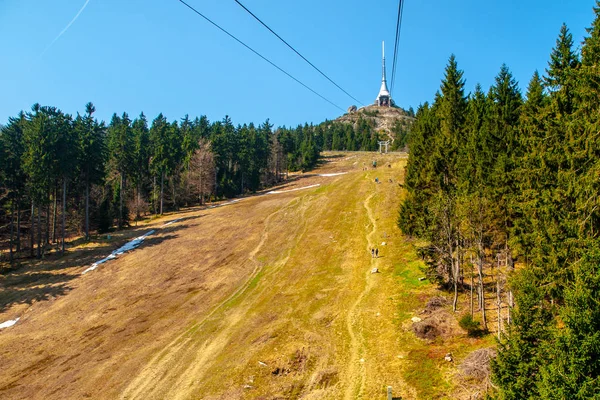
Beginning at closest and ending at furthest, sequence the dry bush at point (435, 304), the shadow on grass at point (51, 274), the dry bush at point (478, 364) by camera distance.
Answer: the dry bush at point (478, 364), the dry bush at point (435, 304), the shadow on grass at point (51, 274)

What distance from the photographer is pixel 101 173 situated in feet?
209

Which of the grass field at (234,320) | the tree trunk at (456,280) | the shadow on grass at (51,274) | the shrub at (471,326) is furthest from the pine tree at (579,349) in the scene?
the shadow on grass at (51,274)

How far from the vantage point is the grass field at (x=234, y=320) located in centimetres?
2309

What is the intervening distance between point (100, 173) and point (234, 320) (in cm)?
4442

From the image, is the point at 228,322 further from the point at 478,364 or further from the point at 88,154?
the point at 88,154

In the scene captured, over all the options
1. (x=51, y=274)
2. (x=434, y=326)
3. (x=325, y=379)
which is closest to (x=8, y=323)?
(x=51, y=274)

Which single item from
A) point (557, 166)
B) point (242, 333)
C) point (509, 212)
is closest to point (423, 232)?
point (509, 212)

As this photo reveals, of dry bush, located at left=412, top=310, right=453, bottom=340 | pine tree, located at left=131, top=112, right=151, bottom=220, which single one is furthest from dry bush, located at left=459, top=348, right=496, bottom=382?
pine tree, located at left=131, top=112, right=151, bottom=220

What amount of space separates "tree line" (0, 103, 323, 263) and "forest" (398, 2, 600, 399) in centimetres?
5275

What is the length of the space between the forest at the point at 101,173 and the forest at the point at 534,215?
173 ft

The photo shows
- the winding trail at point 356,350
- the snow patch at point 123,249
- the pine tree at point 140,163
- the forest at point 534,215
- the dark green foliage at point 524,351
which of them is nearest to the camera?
the forest at point 534,215

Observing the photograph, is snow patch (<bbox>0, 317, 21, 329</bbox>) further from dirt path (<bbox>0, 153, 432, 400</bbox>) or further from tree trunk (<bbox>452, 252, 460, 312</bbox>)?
tree trunk (<bbox>452, 252, 460, 312</bbox>)

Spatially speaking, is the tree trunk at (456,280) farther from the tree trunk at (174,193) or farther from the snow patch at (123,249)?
the tree trunk at (174,193)

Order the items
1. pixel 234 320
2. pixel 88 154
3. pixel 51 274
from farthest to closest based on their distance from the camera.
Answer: pixel 88 154, pixel 51 274, pixel 234 320
